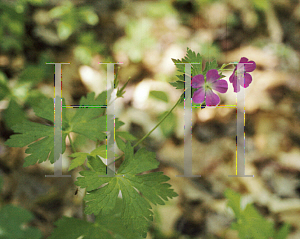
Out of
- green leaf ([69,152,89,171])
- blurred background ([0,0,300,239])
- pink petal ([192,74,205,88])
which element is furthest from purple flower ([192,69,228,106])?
blurred background ([0,0,300,239])

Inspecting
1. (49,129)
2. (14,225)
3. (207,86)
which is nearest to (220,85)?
(207,86)

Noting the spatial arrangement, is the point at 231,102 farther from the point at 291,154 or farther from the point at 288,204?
the point at 288,204

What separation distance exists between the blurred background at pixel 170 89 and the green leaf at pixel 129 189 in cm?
102

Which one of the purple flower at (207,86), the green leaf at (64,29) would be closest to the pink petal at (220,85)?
the purple flower at (207,86)

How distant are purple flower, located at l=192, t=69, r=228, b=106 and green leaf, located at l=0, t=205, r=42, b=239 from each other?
1155 millimetres

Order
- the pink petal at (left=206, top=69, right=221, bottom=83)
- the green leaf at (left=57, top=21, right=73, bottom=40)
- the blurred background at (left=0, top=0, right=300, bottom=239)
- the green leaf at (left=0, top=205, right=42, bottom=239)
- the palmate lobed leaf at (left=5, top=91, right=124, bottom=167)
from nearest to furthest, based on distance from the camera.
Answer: the pink petal at (left=206, top=69, right=221, bottom=83)
the palmate lobed leaf at (left=5, top=91, right=124, bottom=167)
the green leaf at (left=0, top=205, right=42, bottom=239)
the blurred background at (left=0, top=0, right=300, bottom=239)
the green leaf at (left=57, top=21, right=73, bottom=40)

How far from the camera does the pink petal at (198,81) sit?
0.72 meters

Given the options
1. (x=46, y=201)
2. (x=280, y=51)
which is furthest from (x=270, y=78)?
(x=46, y=201)

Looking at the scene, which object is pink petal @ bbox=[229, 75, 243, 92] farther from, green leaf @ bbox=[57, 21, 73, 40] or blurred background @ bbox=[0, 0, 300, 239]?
green leaf @ bbox=[57, 21, 73, 40]

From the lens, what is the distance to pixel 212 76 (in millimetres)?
717

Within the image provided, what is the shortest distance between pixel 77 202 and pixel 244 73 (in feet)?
5.01

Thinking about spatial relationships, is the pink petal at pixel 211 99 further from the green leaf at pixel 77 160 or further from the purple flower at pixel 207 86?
the green leaf at pixel 77 160

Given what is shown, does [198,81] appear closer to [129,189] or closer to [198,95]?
[198,95]

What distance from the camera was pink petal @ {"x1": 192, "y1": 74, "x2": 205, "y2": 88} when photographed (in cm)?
72
